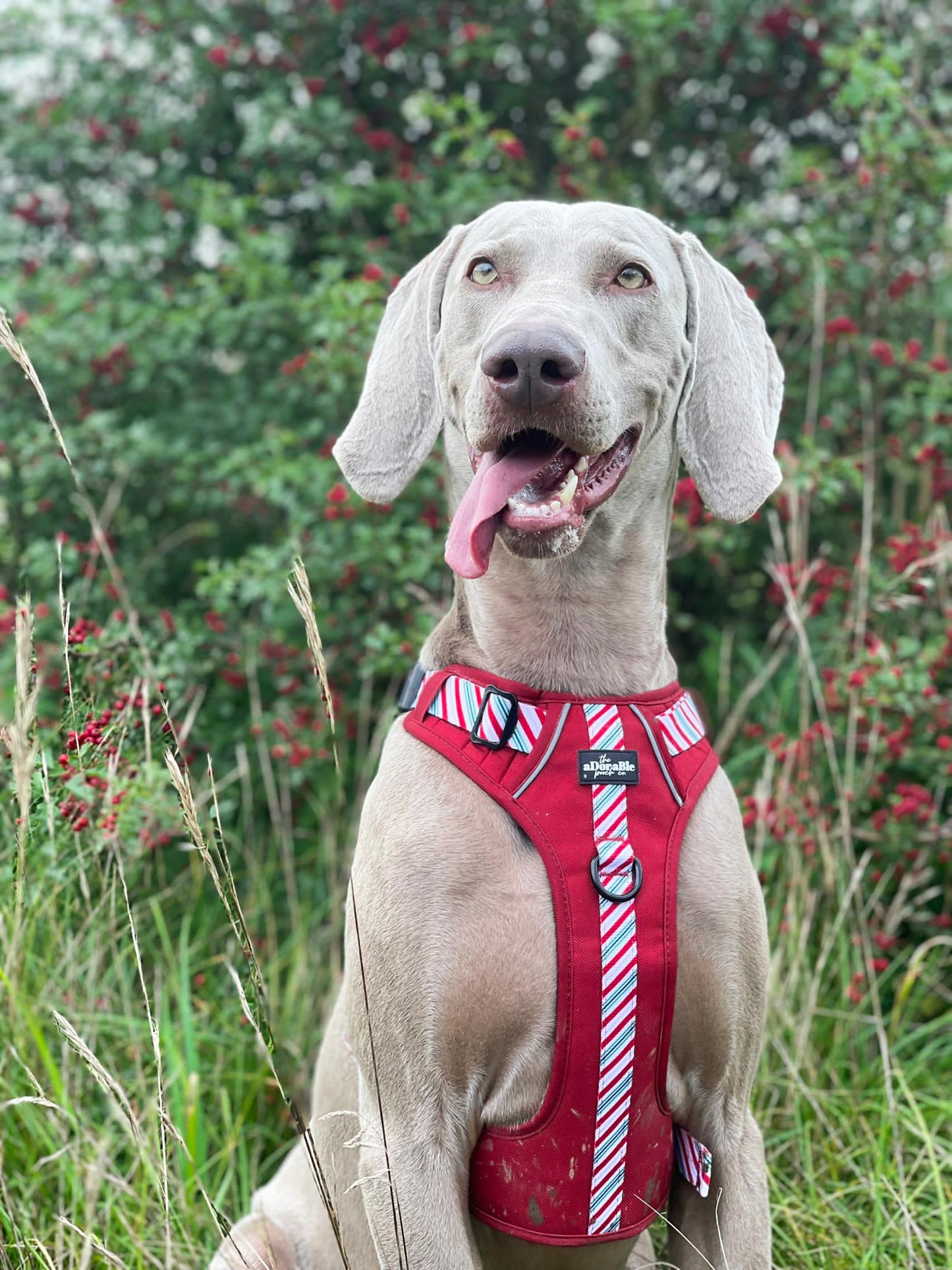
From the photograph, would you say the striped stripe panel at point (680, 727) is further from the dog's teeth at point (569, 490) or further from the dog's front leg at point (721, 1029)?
the dog's teeth at point (569, 490)

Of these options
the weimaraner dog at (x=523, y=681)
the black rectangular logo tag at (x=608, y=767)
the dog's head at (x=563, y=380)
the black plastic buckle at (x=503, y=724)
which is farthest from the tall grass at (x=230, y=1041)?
the dog's head at (x=563, y=380)

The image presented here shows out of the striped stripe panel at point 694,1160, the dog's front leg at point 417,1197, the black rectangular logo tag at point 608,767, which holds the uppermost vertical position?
the black rectangular logo tag at point 608,767

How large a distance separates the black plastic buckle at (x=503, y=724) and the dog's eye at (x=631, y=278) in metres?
0.67

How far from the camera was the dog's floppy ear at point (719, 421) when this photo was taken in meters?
2.11

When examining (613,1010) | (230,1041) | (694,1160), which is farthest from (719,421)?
(230,1041)

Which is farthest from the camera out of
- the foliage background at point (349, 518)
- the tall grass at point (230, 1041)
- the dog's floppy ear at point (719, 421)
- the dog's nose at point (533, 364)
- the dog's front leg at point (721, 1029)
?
the foliage background at point (349, 518)

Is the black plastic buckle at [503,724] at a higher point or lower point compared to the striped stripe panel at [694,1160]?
higher

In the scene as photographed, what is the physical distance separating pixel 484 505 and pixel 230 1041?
6.07 feet

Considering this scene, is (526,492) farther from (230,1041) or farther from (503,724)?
(230,1041)

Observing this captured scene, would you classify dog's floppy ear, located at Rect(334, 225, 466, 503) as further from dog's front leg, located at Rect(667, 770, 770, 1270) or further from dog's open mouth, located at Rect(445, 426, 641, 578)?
dog's front leg, located at Rect(667, 770, 770, 1270)

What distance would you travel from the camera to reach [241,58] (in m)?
4.50

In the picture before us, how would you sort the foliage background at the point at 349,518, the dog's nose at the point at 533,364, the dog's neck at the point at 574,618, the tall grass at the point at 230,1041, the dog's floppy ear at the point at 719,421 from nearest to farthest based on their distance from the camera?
the dog's nose at the point at 533,364 → the dog's neck at the point at 574,618 → the dog's floppy ear at the point at 719,421 → the tall grass at the point at 230,1041 → the foliage background at the point at 349,518

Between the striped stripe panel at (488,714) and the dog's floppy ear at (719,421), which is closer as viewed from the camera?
the striped stripe panel at (488,714)

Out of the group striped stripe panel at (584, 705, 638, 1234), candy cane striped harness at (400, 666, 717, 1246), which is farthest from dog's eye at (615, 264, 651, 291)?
striped stripe panel at (584, 705, 638, 1234)
